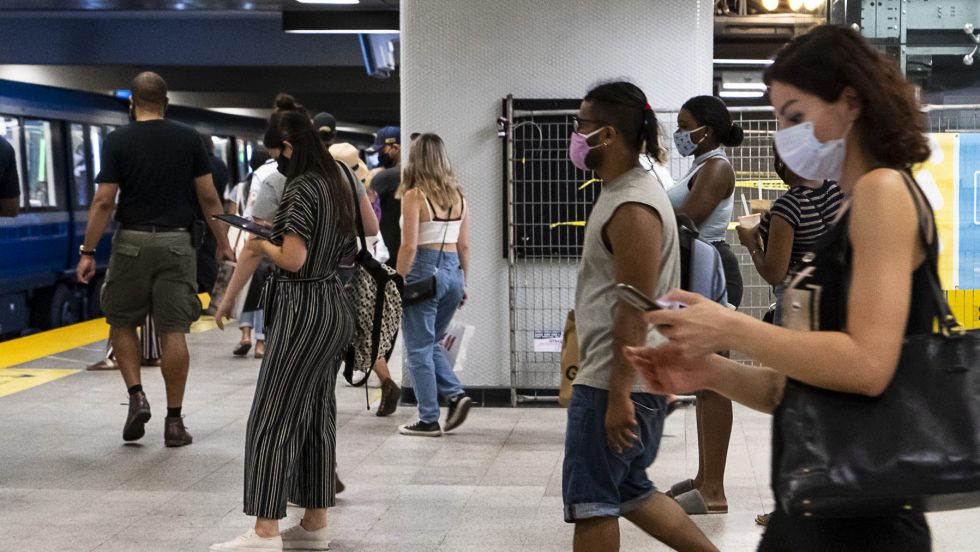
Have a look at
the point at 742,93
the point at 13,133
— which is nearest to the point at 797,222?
the point at 13,133

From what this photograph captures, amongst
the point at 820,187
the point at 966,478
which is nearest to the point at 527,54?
the point at 820,187

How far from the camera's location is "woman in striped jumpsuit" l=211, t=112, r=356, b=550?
4902 mm

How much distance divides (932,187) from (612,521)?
4106mm

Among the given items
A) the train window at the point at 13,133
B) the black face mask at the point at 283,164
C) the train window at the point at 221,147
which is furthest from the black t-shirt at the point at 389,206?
the train window at the point at 221,147

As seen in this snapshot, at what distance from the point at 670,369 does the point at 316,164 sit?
3153 millimetres

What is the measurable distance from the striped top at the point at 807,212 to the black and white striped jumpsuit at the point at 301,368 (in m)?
1.70

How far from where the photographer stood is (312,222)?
505 centimetres

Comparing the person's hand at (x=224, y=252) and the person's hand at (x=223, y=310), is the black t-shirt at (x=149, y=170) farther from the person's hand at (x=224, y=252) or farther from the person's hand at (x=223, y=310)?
the person's hand at (x=223, y=310)

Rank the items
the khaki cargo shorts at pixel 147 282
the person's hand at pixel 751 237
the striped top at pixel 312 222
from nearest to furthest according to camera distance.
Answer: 1. the striped top at pixel 312 222
2. the person's hand at pixel 751 237
3. the khaki cargo shorts at pixel 147 282

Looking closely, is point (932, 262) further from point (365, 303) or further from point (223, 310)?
point (223, 310)

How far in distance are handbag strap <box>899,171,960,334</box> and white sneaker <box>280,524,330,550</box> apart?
142 inches

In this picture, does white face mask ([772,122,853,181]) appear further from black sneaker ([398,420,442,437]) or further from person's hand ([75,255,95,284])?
person's hand ([75,255,95,284])

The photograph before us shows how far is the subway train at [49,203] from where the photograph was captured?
49.2 feet

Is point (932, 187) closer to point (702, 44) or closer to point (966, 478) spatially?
point (702, 44)
